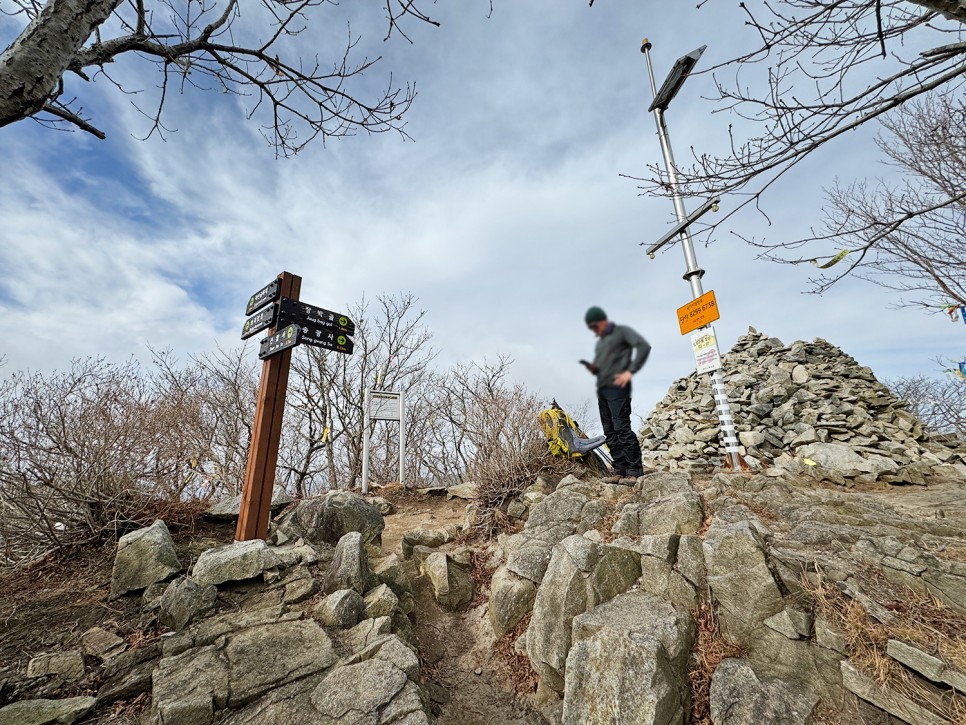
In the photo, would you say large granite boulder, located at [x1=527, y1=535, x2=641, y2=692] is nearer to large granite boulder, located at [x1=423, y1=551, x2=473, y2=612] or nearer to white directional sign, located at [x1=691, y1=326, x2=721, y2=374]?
large granite boulder, located at [x1=423, y1=551, x2=473, y2=612]

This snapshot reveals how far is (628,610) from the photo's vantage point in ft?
9.88

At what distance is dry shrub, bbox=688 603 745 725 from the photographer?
8.34ft

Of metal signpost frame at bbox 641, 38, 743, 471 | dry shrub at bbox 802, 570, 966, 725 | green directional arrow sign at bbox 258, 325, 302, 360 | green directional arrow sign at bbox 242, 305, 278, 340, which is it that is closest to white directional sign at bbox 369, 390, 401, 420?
green directional arrow sign at bbox 242, 305, 278, 340

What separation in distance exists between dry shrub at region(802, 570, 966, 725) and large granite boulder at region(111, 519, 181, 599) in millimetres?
5117

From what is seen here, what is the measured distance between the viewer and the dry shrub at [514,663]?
331cm

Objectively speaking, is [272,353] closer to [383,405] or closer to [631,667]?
[383,405]

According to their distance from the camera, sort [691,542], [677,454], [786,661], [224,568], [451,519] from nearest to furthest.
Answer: [786,661] → [691,542] → [224,568] → [451,519] → [677,454]

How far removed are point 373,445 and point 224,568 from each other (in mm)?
10359

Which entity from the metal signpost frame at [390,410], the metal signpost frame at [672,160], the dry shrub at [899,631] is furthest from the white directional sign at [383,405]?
the dry shrub at [899,631]

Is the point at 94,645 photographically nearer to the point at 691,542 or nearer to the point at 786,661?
the point at 691,542

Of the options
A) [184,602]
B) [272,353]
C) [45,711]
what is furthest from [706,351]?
[45,711]

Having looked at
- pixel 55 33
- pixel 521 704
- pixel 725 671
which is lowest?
pixel 521 704

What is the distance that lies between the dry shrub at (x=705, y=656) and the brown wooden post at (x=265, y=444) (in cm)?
427

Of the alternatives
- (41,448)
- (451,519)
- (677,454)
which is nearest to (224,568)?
(41,448)
